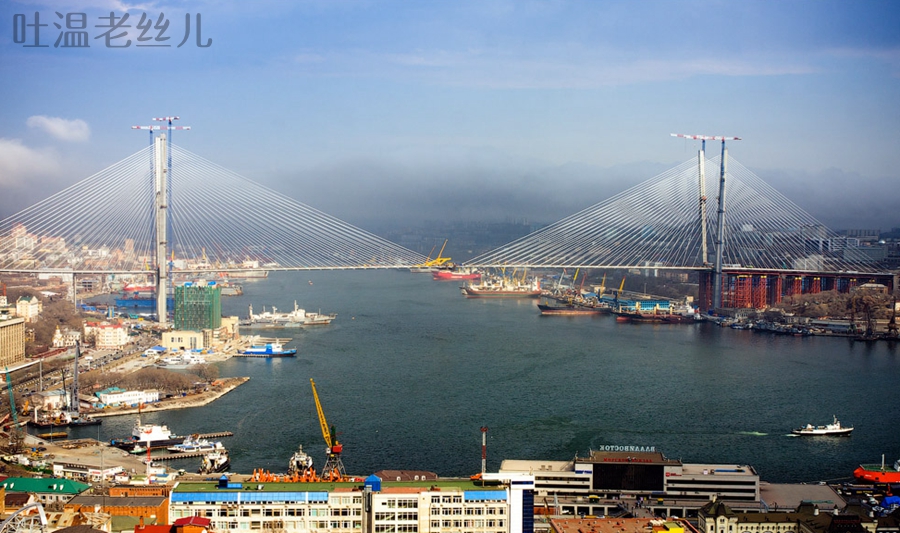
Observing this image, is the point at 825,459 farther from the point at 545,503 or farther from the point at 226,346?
the point at 226,346

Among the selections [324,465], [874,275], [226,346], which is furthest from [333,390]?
[874,275]

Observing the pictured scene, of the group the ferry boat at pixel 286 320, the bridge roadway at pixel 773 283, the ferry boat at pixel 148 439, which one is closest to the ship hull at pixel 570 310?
the bridge roadway at pixel 773 283

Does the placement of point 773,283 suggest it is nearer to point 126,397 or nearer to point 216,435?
point 126,397

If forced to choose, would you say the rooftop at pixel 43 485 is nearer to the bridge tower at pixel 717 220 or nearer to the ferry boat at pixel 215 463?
the ferry boat at pixel 215 463

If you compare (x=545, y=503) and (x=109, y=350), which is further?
(x=109, y=350)

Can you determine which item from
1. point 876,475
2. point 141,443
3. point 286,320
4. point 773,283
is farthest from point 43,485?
point 773,283

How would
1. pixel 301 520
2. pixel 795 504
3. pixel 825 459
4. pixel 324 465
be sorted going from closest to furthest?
1. pixel 301 520
2. pixel 795 504
3. pixel 324 465
4. pixel 825 459
